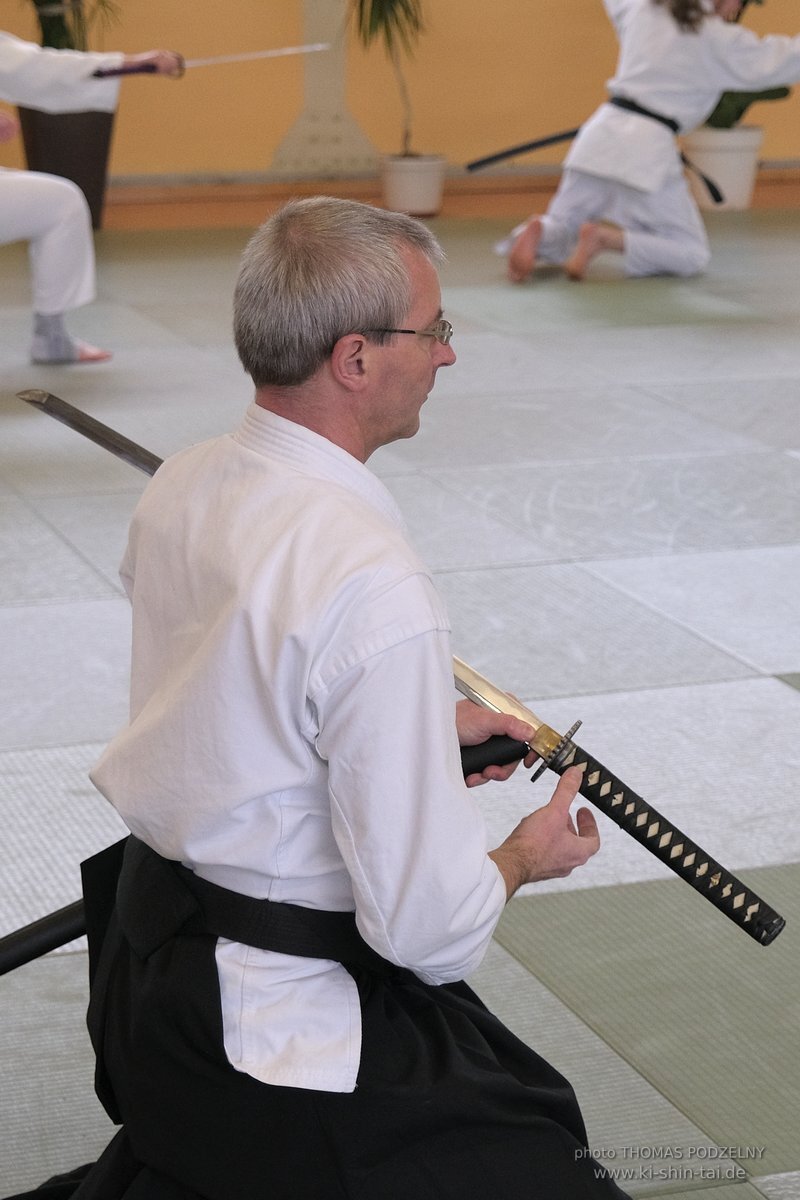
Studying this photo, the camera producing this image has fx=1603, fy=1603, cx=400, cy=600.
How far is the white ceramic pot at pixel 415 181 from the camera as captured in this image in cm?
1062

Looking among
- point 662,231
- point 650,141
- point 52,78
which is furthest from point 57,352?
point 662,231

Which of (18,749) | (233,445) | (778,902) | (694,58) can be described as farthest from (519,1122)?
(694,58)

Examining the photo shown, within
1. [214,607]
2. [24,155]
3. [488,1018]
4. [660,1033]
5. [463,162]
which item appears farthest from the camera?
[463,162]

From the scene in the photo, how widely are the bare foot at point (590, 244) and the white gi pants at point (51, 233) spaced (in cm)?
300

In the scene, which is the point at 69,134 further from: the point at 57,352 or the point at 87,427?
the point at 87,427

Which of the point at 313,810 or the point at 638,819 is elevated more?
the point at 313,810

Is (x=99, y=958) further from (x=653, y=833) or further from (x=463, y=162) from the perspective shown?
(x=463, y=162)

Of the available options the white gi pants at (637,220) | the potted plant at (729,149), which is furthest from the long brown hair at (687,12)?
the potted plant at (729,149)

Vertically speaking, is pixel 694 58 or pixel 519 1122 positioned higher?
pixel 519 1122

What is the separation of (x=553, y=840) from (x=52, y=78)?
5653 mm

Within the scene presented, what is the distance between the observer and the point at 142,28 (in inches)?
419

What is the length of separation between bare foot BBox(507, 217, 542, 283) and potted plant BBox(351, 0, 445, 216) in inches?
88.9

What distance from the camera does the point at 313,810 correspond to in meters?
1.55

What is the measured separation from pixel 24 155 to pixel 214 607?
31.0ft
